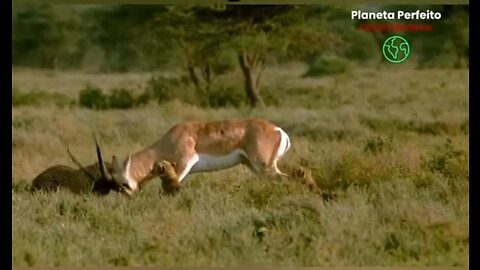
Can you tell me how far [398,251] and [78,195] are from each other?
7.38ft

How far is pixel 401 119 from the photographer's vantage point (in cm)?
827

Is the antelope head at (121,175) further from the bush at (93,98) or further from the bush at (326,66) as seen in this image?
the bush at (326,66)

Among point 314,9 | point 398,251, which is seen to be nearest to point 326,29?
point 314,9

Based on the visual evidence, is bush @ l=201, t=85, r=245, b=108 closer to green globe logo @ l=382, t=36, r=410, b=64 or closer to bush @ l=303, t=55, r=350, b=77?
bush @ l=303, t=55, r=350, b=77

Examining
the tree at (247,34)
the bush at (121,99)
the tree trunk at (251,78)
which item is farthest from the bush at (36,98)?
the tree trunk at (251,78)

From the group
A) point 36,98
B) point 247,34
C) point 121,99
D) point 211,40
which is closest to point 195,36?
point 211,40

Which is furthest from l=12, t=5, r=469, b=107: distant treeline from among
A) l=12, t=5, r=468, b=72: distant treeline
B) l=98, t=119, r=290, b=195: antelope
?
l=98, t=119, r=290, b=195: antelope

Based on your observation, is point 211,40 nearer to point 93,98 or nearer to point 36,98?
point 93,98

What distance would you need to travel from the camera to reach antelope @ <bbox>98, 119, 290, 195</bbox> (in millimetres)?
8148

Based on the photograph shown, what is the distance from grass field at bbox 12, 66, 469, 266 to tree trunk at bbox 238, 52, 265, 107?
0.08m

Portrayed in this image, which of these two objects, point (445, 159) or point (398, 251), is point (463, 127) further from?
point (398, 251)

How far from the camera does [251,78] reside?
27.0 ft

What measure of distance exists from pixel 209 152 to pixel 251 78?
60 cm
